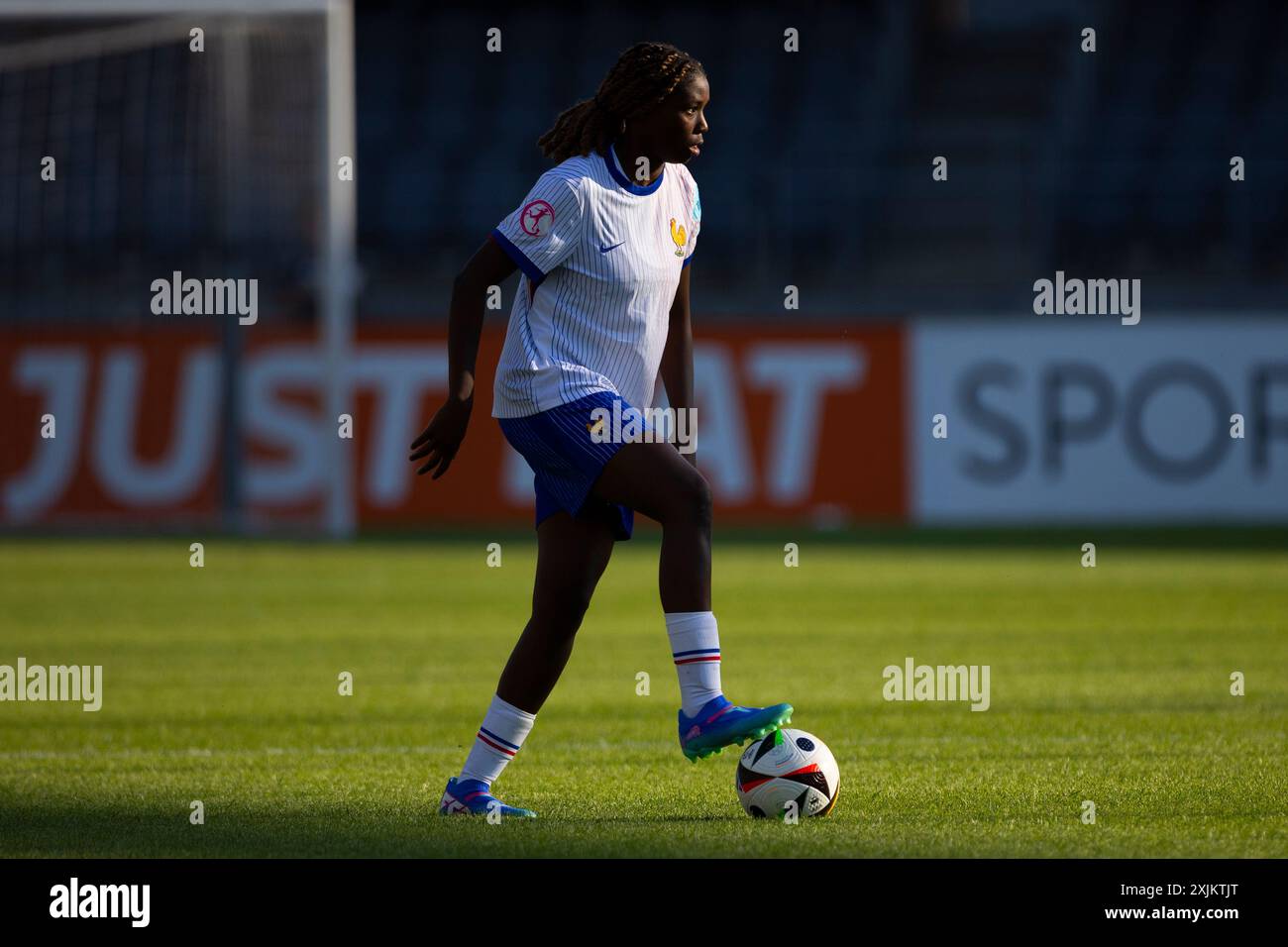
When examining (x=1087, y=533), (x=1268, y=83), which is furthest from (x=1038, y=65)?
(x=1087, y=533)

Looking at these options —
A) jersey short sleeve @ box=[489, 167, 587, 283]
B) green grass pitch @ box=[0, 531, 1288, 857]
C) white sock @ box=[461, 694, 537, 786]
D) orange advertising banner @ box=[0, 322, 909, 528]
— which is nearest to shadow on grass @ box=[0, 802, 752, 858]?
green grass pitch @ box=[0, 531, 1288, 857]

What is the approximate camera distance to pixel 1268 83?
26.4 metres

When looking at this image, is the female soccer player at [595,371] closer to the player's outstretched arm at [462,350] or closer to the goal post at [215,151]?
the player's outstretched arm at [462,350]

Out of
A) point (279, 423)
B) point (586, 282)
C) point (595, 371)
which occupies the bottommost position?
point (595, 371)

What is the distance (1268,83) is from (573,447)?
23.8m

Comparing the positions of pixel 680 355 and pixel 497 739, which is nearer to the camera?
pixel 497 739

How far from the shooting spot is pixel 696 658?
4836 mm

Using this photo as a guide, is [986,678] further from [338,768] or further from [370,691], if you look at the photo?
[338,768]

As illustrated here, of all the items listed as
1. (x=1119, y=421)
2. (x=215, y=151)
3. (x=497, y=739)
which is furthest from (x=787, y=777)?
(x=215, y=151)

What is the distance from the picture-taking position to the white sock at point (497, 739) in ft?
17.2

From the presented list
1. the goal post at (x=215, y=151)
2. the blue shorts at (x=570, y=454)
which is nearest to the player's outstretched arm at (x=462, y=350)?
the blue shorts at (x=570, y=454)

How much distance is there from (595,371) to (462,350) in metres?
0.36

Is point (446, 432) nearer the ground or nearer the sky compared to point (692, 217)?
nearer the ground

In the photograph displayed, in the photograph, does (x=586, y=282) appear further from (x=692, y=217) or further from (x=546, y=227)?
(x=692, y=217)
